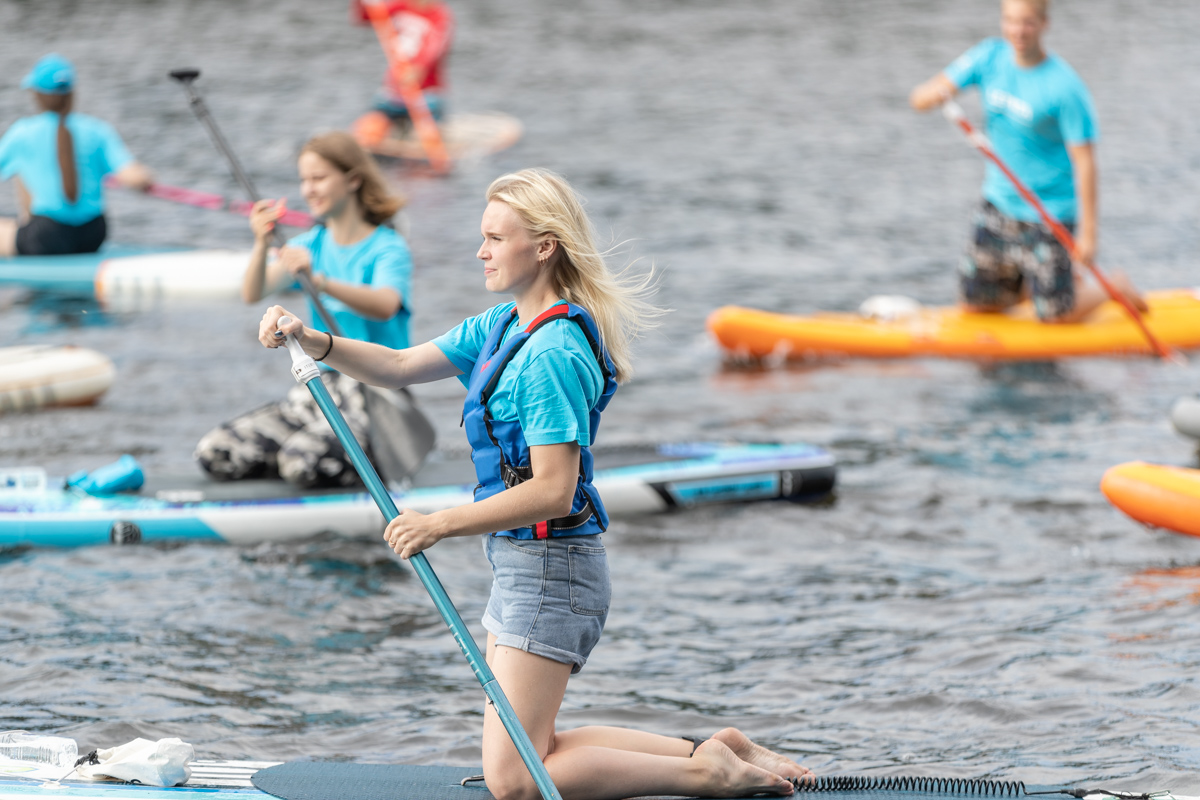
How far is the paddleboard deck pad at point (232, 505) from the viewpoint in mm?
5582

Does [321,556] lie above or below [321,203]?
below

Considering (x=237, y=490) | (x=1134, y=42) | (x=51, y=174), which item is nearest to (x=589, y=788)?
(x=237, y=490)

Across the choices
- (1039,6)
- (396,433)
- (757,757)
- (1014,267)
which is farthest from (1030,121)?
(757,757)

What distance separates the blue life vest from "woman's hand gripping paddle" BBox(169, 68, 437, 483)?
2.05 meters

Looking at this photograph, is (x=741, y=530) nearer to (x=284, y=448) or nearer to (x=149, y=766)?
(x=284, y=448)

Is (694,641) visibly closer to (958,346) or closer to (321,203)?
(321,203)

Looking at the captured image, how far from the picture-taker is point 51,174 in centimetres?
892

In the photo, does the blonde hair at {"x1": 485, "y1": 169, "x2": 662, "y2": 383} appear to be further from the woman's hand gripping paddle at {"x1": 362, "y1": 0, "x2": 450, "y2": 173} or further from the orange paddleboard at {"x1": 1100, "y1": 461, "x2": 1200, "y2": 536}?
Result: the woman's hand gripping paddle at {"x1": 362, "y1": 0, "x2": 450, "y2": 173}

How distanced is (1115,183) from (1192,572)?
28.8ft

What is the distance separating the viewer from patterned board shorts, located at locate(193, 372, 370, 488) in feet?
18.6

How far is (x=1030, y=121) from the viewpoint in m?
7.43

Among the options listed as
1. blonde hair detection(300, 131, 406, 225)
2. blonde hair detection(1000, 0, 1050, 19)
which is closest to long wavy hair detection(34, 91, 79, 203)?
blonde hair detection(300, 131, 406, 225)

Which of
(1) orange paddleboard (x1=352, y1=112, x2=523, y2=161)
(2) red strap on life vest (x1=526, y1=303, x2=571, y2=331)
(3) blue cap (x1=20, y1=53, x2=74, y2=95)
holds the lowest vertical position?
(1) orange paddleboard (x1=352, y1=112, x2=523, y2=161)

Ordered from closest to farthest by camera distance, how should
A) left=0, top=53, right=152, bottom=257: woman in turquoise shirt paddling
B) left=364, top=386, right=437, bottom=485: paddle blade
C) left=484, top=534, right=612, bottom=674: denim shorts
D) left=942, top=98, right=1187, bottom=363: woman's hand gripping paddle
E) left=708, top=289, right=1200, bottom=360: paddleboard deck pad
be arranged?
left=484, top=534, right=612, bottom=674: denim shorts → left=364, top=386, right=437, bottom=485: paddle blade → left=942, top=98, right=1187, bottom=363: woman's hand gripping paddle → left=708, top=289, right=1200, bottom=360: paddleboard deck pad → left=0, top=53, right=152, bottom=257: woman in turquoise shirt paddling
